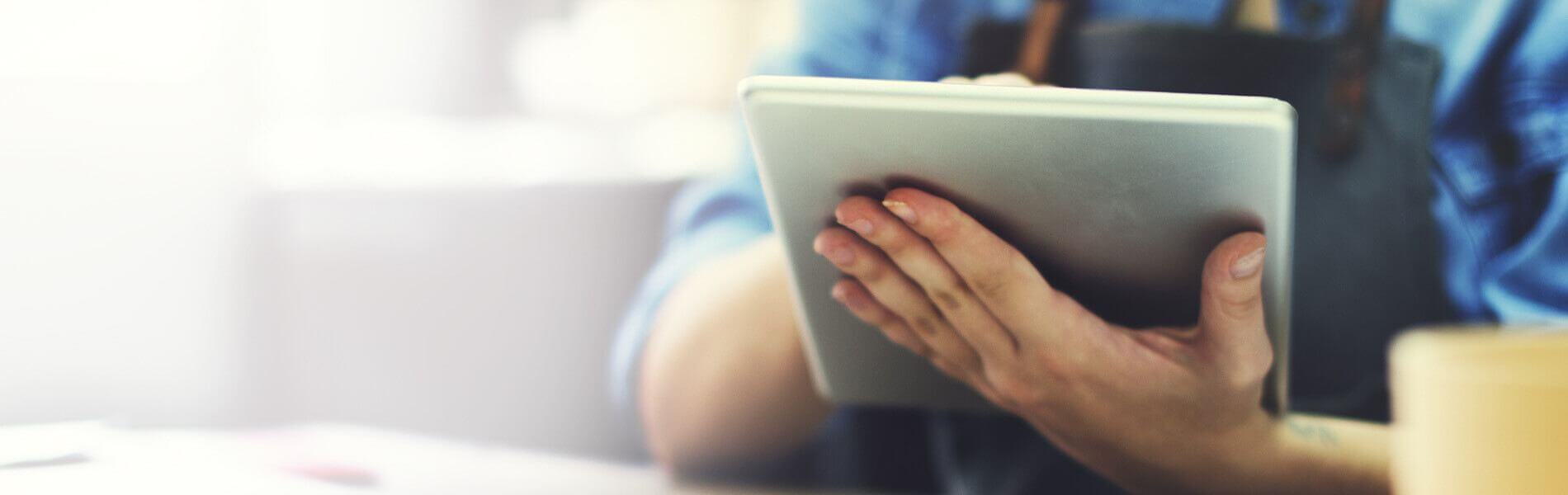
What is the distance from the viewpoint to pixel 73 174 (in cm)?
76

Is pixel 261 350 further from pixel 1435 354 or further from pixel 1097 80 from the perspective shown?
pixel 1435 354

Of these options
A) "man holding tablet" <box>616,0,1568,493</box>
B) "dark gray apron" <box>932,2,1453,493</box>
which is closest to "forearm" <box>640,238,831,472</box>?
"man holding tablet" <box>616,0,1568,493</box>

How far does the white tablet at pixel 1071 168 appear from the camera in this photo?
0.87 feet

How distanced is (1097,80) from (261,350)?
3.16 feet

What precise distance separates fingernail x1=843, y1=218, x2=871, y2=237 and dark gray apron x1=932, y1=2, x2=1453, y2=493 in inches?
11.0

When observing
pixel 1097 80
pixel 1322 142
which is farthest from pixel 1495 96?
pixel 1097 80

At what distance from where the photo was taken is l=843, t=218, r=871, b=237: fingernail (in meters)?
0.32

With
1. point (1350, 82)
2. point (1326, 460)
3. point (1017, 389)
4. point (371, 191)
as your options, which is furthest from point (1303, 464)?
point (371, 191)

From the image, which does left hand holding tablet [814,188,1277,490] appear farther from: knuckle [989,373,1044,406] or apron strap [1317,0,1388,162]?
apron strap [1317,0,1388,162]

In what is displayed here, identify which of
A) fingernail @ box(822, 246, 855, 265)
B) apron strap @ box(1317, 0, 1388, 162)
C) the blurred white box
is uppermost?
the blurred white box

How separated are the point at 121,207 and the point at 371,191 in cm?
32

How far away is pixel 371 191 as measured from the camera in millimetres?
1220

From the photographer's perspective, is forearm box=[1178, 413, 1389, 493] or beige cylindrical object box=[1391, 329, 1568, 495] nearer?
beige cylindrical object box=[1391, 329, 1568, 495]

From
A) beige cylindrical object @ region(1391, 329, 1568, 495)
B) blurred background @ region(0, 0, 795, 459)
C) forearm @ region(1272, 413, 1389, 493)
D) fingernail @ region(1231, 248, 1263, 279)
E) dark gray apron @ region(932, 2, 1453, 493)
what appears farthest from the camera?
blurred background @ region(0, 0, 795, 459)
